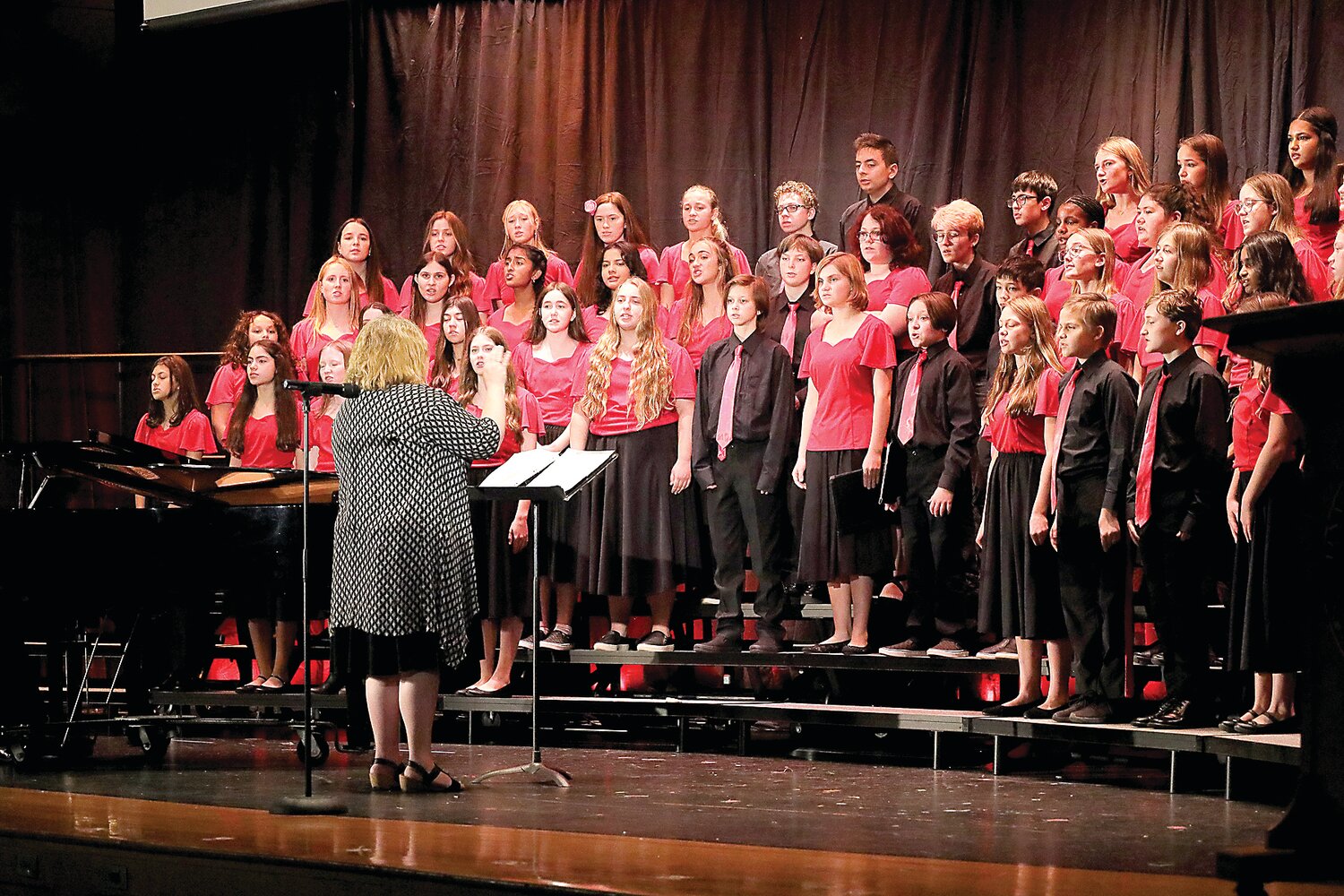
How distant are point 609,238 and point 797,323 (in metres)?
1.01

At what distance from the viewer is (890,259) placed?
6.55m

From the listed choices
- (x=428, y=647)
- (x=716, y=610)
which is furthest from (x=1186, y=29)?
(x=428, y=647)

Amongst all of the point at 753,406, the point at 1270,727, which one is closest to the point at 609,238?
the point at 753,406

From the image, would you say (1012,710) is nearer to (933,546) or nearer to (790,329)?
(933,546)

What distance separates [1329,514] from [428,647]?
2744 millimetres

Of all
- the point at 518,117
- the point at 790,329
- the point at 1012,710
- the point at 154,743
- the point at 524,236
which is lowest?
the point at 154,743

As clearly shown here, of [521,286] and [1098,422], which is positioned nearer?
[1098,422]

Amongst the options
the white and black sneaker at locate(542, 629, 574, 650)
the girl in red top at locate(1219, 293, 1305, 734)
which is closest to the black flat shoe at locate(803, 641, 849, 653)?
the white and black sneaker at locate(542, 629, 574, 650)

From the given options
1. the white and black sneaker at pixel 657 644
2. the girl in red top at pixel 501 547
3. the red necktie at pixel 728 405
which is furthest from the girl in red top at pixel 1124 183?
the girl in red top at pixel 501 547

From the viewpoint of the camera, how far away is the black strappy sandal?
4.70 metres

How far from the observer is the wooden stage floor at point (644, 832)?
3.24 metres

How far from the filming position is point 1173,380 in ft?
16.7

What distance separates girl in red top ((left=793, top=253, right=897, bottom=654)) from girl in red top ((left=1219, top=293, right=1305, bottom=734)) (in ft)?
4.95

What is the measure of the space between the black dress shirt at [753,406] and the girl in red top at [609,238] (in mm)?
800
